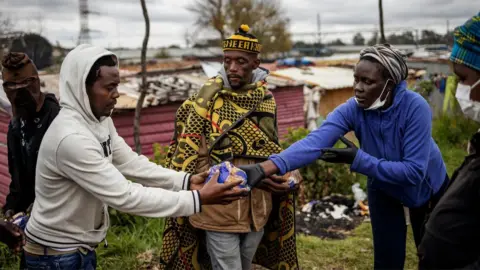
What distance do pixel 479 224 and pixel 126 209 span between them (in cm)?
157

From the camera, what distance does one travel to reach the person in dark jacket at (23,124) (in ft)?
8.93

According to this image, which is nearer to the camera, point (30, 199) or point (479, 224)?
point (479, 224)

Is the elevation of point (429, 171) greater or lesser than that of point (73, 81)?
lesser

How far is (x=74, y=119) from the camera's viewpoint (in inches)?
85.9

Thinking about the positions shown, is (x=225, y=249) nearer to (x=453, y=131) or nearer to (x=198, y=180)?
(x=198, y=180)

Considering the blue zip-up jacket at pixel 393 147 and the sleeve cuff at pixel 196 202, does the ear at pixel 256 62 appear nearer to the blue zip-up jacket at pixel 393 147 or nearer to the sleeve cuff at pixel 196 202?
the blue zip-up jacket at pixel 393 147

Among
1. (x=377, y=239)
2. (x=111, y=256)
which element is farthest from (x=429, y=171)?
(x=111, y=256)

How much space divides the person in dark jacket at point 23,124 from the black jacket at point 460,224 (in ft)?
7.10

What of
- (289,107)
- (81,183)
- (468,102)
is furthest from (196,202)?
(289,107)

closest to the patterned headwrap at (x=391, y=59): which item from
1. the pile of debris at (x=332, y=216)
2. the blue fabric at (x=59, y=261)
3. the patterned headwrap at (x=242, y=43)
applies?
the patterned headwrap at (x=242, y=43)

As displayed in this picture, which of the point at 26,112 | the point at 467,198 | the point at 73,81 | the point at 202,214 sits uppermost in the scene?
the point at 73,81

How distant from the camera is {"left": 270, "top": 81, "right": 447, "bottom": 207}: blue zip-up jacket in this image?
2615 mm

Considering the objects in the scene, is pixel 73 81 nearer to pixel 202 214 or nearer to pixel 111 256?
pixel 202 214

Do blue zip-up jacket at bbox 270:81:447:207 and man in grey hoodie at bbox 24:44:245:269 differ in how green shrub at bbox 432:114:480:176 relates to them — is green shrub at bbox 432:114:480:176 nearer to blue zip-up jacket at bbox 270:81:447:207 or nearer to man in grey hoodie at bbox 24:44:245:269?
blue zip-up jacket at bbox 270:81:447:207
